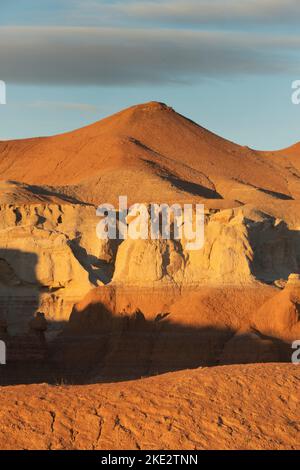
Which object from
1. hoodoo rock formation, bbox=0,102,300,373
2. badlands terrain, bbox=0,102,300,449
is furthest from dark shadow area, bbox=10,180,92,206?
hoodoo rock formation, bbox=0,102,300,373

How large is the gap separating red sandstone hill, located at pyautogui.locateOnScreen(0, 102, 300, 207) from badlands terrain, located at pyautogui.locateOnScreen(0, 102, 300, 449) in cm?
168

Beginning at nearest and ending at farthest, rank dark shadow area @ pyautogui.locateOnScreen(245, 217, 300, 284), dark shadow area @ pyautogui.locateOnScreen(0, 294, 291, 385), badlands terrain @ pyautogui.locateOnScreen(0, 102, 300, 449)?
badlands terrain @ pyautogui.locateOnScreen(0, 102, 300, 449), dark shadow area @ pyautogui.locateOnScreen(0, 294, 291, 385), dark shadow area @ pyautogui.locateOnScreen(245, 217, 300, 284)

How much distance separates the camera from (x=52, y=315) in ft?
182

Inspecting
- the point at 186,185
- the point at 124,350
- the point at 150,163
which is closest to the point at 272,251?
the point at 124,350

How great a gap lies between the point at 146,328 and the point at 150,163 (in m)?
94.9

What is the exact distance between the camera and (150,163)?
143750mm

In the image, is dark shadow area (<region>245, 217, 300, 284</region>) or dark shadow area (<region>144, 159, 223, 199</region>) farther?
dark shadow area (<region>144, 159, 223, 199</region>)

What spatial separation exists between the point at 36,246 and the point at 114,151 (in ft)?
300

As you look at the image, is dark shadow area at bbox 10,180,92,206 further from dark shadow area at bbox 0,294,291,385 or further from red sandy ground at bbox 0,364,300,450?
red sandy ground at bbox 0,364,300,450

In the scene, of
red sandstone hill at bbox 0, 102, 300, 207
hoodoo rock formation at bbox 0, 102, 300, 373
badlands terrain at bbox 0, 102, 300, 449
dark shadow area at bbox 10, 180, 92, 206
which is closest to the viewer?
badlands terrain at bbox 0, 102, 300, 449

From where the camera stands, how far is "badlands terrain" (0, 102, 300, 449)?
19.3 metres

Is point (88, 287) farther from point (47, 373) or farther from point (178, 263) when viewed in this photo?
point (47, 373)

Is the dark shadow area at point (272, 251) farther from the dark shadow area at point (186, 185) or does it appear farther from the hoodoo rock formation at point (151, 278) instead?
the dark shadow area at point (186, 185)

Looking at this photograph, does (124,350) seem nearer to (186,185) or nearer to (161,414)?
(161,414)
